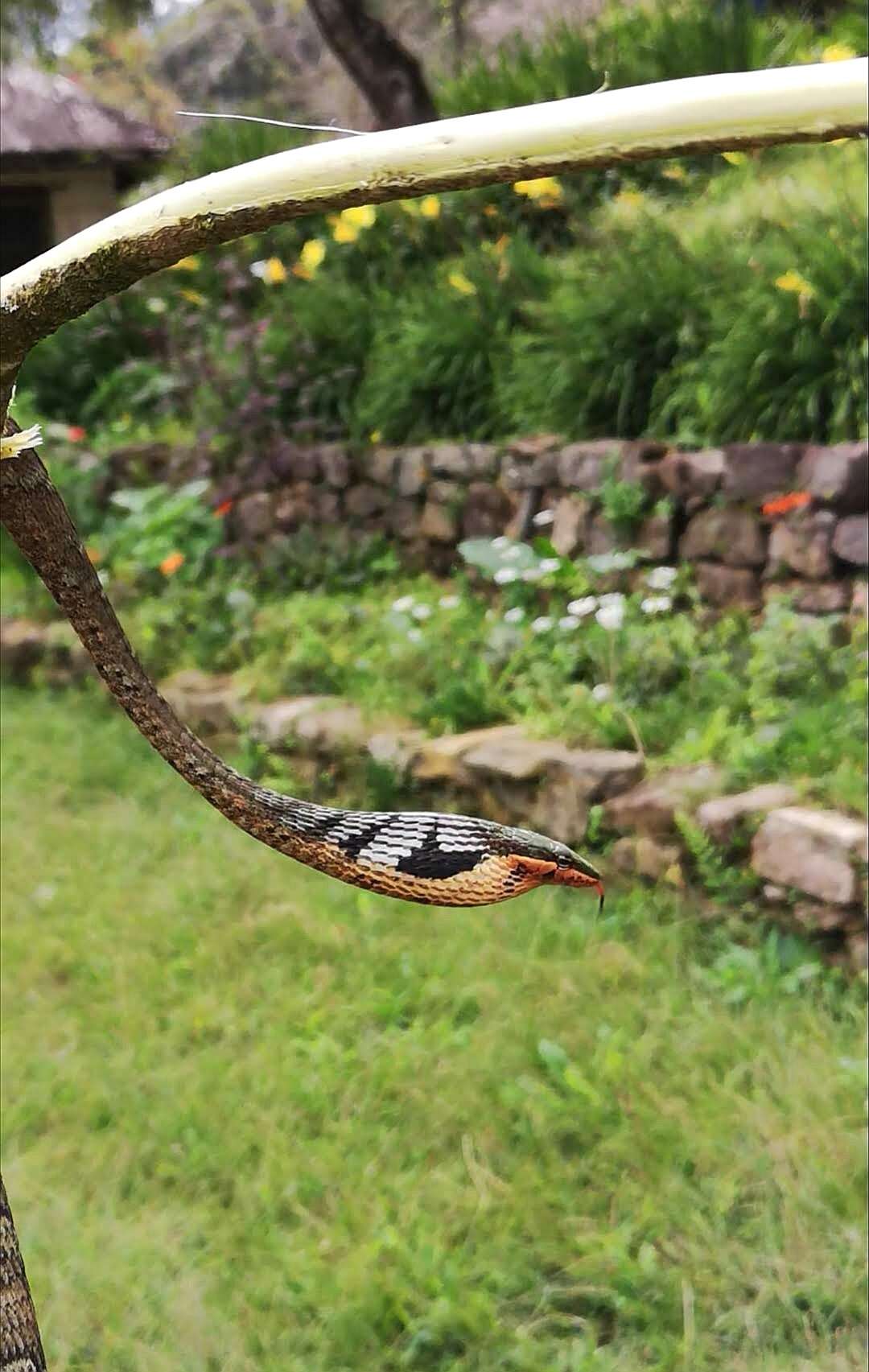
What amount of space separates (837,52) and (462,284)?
0.98 meters

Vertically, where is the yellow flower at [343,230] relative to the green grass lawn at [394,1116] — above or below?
above

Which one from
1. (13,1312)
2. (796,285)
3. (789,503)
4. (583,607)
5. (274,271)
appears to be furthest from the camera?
(274,271)

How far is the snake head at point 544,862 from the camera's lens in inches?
20.0

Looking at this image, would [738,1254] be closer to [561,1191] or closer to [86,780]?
[561,1191]

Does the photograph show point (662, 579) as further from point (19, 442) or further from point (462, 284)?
point (19, 442)

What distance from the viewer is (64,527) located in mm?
480

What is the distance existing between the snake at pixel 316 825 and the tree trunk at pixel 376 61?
3376 millimetres

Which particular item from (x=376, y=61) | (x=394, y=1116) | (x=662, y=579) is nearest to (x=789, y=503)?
(x=662, y=579)

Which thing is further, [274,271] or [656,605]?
[274,271]

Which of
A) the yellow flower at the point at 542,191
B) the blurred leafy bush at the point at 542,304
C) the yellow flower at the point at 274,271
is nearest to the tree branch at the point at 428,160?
the blurred leafy bush at the point at 542,304

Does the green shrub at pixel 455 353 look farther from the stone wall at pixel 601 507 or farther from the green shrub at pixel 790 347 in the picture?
the green shrub at pixel 790 347

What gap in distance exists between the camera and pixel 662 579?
2279 millimetres

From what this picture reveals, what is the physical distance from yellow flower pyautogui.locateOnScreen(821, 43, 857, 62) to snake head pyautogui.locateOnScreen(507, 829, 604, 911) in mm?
2456

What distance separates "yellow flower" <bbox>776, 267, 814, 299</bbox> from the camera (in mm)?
2402
